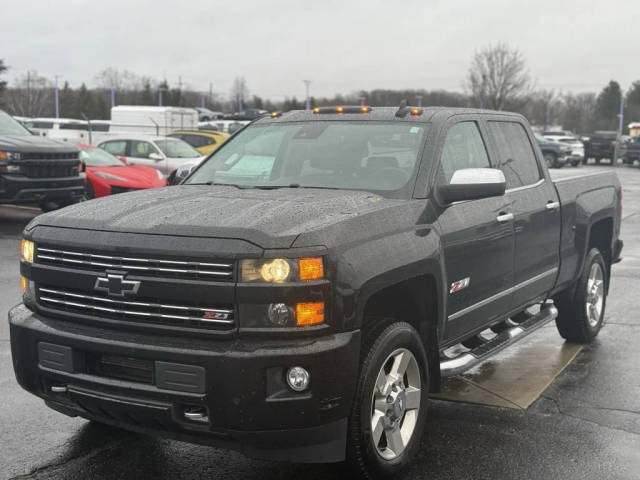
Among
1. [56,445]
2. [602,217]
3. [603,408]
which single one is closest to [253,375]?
[56,445]

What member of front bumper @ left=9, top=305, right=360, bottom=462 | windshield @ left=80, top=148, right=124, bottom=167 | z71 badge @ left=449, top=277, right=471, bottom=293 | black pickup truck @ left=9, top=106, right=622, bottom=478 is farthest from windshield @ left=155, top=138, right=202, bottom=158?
front bumper @ left=9, top=305, right=360, bottom=462

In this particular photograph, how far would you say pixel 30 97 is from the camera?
217ft

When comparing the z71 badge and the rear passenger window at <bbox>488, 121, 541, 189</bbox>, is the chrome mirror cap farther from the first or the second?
the rear passenger window at <bbox>488, 121, 541, 189</bbox>

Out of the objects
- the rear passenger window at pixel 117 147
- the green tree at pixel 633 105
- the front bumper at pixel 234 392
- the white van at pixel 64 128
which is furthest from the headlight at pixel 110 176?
the green tree at pixel 633 105

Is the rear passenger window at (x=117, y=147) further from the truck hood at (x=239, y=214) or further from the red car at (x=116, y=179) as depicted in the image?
the truck hood at (x=239, y=214)

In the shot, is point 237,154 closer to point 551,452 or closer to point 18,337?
point 18,337

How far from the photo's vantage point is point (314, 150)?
4.82 m

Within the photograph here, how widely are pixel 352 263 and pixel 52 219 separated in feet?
4.99

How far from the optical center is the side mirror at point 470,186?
13.7 feet

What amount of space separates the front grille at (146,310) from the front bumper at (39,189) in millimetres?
9705

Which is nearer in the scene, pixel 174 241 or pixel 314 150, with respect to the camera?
pixel 174 241

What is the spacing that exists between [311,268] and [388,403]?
2.95 ft

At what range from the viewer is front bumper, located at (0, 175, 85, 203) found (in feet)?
41.3

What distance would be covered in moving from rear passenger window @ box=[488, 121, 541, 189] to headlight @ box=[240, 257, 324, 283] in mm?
2425
